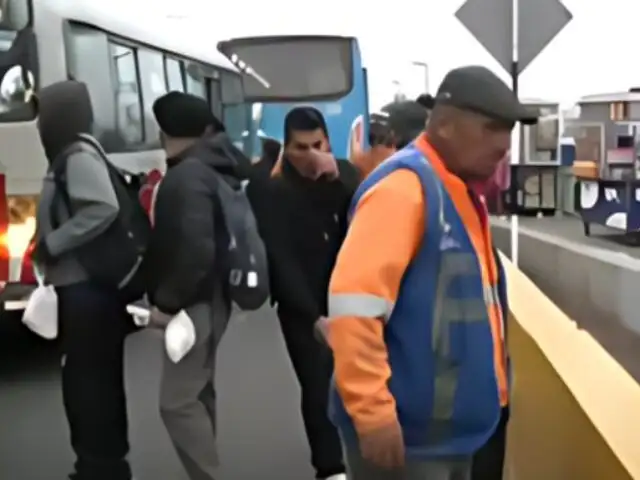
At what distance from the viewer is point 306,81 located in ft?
22.5

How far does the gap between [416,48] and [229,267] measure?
9.65 feet

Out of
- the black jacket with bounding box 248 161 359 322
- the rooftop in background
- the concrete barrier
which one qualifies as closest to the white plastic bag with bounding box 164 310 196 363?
the black jacket with bounding box 248 161 359 322

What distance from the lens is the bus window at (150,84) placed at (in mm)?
4352

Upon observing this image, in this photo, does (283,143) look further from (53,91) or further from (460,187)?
(460,187)

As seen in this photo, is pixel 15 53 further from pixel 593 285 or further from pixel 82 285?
pixel 593 285

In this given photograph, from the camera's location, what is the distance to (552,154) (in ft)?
59.7

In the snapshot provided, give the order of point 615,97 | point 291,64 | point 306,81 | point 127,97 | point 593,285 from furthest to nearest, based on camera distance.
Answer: point 615,97 → point 593,285 → point 306,81 → point 291,64 → point 127,97

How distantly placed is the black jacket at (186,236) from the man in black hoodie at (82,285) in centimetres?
17

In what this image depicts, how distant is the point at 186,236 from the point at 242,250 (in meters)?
0.22

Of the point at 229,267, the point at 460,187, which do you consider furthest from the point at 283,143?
the point at 460,187

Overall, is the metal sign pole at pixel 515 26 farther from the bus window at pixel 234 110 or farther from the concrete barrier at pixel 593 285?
the bus window at pixel 234 110

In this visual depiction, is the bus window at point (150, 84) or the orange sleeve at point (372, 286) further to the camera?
the bus window at point (150, 84)

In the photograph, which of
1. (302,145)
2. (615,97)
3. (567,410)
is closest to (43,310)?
(302,145)

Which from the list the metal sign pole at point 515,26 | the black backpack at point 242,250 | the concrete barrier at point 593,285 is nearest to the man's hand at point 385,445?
the black backpack at point 242,250
